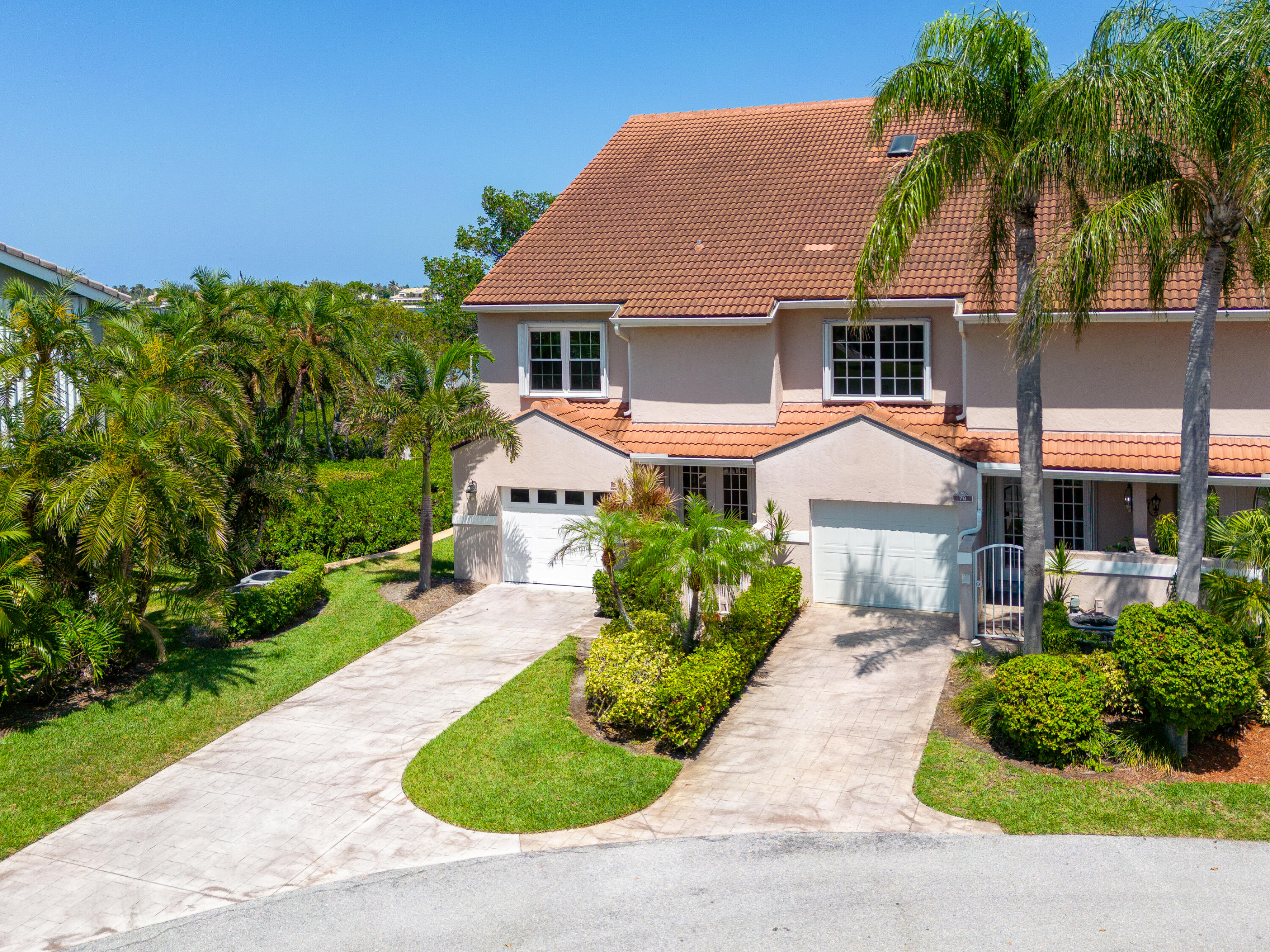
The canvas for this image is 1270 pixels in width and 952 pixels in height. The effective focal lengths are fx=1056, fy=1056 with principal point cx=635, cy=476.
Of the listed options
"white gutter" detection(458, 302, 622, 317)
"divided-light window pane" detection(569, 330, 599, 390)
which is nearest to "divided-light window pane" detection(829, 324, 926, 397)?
→ "white gutter" detection(458, 302, 622, 317)

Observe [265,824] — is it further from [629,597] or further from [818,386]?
[818,386]

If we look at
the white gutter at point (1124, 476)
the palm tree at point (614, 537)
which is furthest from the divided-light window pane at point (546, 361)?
the white gutter at point (1124, 476)

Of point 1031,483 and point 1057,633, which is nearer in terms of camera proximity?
point 1031,483

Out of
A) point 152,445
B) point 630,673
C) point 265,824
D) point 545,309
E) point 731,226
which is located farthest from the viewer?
point 731,226

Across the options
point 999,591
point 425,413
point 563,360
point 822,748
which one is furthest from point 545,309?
point 822,748

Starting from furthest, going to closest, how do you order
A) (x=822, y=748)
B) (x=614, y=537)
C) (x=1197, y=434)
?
1. (x=614, y=537)
2. (x=822, y=748)
3. (x=1197, y=434)

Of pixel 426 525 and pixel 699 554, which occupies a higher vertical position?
pixel 426 525

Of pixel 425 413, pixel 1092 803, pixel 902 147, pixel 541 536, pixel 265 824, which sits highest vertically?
pixel 902 147

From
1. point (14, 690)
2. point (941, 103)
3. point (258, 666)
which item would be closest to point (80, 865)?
point (14, 690)
